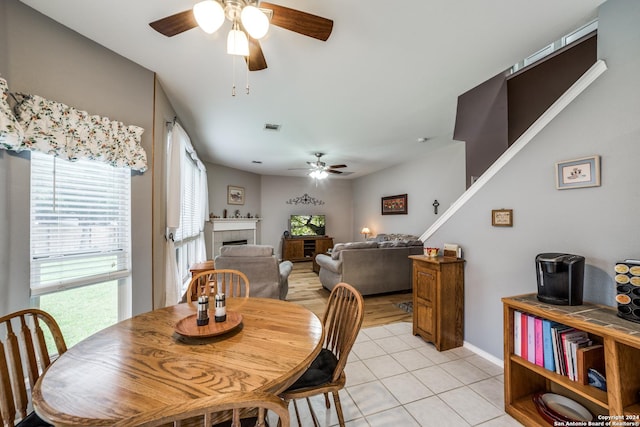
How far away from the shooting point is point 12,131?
4.58 ft

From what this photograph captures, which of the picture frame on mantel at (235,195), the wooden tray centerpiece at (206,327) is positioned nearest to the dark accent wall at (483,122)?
the wooden tray centerpiece at (206,327)

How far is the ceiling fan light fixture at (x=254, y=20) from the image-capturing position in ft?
3.92

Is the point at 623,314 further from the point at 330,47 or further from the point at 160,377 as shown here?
the point at 330,47

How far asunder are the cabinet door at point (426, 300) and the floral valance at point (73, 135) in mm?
2865

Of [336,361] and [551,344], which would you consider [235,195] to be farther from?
[551,344]

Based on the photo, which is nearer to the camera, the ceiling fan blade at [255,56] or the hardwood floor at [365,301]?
the ceiling fan blade at [255,56]

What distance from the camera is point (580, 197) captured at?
5.45 feet

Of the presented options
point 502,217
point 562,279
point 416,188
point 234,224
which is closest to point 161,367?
point 562,279

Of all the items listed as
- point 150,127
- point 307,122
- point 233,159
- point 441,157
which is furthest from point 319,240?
point 150,127

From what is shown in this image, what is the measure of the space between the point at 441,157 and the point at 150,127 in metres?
4.82

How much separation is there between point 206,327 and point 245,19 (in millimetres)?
1561

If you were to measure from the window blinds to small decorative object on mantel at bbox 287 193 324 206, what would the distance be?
5.70m

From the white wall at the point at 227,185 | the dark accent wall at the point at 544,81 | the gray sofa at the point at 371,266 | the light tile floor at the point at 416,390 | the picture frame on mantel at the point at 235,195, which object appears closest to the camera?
the light tile floor at the point at 416,390

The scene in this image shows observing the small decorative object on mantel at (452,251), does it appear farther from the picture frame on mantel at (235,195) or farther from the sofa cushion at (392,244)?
the picture frame on mantel at (235,195)
